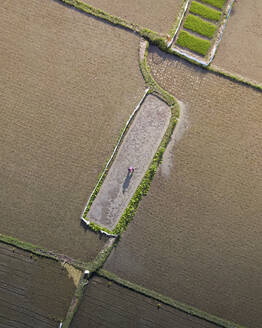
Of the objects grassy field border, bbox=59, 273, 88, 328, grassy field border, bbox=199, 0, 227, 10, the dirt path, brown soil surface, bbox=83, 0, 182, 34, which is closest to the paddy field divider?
brown soil surface, bbox=83, 0, 182, 34

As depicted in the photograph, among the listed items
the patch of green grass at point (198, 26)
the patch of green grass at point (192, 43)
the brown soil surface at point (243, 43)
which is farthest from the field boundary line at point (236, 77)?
the patch of green grass at point (198, 26)

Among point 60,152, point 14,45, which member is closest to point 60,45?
point 14,45

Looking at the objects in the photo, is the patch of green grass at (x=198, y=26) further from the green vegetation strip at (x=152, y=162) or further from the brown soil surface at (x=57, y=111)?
the brown soil surface at (x=57, y=111)

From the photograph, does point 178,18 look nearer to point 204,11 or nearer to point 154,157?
point 204,11

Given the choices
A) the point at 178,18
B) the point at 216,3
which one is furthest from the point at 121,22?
the point at 216,3

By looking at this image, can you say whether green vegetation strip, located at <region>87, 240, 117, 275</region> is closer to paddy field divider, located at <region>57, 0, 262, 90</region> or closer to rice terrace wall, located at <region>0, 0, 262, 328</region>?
rice terrace wall, located at <region>0, 0, 262, 328</region>

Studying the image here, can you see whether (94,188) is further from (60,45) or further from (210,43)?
(210,43)
